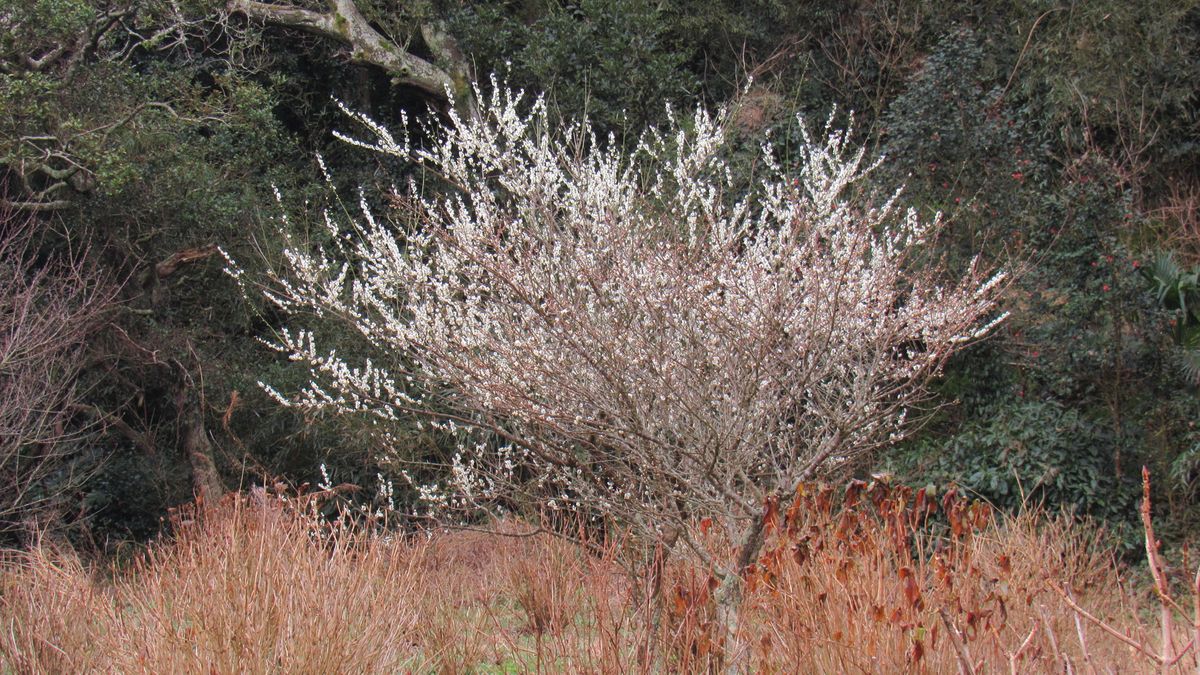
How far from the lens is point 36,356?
7.17 metres

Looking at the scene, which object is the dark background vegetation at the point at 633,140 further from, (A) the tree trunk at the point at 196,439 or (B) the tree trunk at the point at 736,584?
(B) the tree trunk at the point at 736,584

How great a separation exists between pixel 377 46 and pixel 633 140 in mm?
2877

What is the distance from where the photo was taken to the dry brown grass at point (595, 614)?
2.88 m

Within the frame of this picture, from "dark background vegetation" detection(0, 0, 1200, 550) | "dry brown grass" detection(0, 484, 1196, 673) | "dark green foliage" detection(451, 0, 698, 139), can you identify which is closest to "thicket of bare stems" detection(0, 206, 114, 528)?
"dark background vegetation" detection(0, 0, 1200, 550)

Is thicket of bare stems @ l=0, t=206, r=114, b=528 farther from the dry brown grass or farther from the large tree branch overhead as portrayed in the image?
the large tree branch overhead

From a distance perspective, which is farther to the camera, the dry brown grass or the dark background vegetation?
the dark background vegetation

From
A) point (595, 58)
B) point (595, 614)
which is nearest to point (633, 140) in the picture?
point (595, 58)

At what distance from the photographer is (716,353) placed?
445cm

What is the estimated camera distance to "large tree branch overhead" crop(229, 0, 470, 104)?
10.7m

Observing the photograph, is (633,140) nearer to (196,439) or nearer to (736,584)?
(196,439)

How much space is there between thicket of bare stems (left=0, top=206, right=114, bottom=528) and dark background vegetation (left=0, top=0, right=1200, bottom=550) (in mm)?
105

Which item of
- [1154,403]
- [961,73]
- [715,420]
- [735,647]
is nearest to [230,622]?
[735,647]

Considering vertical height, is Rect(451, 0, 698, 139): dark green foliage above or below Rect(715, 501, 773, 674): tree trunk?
above

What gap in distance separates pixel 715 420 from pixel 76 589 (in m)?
2.79
